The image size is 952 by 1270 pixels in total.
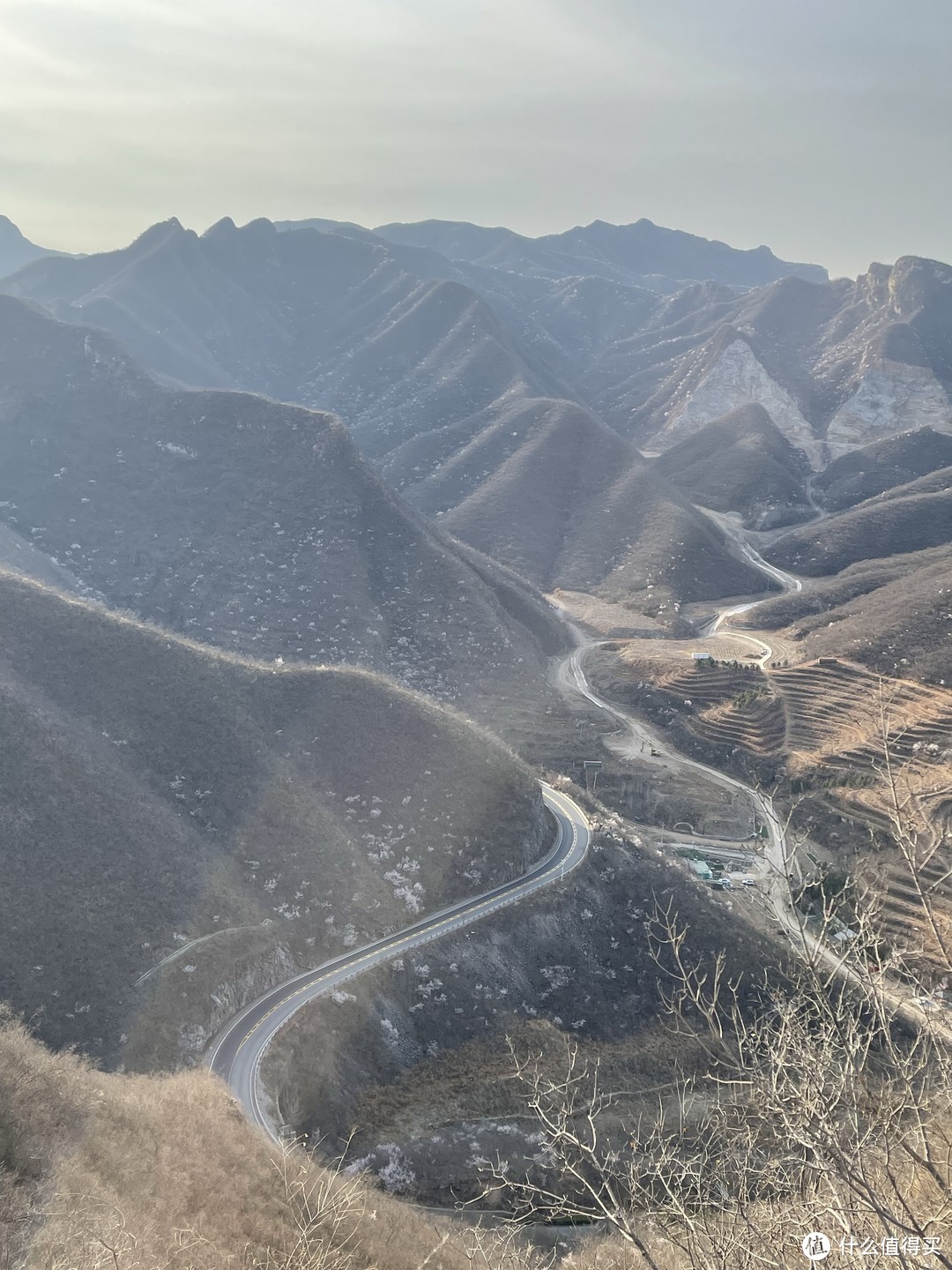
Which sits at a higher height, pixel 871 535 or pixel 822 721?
pixel 871 535

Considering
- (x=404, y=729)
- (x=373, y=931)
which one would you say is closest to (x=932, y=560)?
(x=404, y=729)

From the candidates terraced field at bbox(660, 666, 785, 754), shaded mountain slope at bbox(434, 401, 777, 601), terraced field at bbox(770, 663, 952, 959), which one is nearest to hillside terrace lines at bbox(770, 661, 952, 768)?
terraced field at bbox(770, 663, 952, 959)

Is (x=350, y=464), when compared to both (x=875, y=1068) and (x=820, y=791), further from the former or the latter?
(x=875, y=1068)

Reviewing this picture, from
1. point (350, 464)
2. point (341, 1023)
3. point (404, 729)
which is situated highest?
point (350, 464)

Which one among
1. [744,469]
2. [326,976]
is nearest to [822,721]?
[326,976]

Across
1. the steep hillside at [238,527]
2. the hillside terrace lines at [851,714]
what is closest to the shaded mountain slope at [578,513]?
the steep hillside at [238,527]

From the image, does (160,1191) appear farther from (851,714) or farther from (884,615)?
(884,615)
